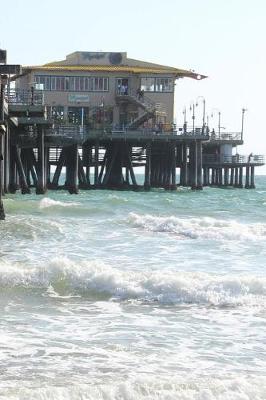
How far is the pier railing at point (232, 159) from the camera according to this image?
2677 inches

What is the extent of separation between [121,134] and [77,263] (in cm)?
3807

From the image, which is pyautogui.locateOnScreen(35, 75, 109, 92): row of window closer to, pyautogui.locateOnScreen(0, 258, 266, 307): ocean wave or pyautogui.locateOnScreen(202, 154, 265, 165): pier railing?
pyautogui.locateOnScreen(202, 154, 265, 165): pier railing

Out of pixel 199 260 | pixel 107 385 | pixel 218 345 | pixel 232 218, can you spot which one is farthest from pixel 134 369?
pixel 232 218

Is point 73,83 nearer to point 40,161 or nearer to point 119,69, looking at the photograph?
point 119,69

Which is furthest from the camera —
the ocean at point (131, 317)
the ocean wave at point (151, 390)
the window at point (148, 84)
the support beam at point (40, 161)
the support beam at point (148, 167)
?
the window at point (148, 84)

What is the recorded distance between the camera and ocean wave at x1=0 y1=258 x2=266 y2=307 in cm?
1276

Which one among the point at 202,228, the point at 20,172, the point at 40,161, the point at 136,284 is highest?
the point at 40,161

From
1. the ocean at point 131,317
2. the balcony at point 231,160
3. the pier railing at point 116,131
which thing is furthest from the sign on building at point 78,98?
the ocean at point 131,317

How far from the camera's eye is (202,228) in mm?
24719

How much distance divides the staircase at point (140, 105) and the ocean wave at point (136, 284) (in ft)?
141

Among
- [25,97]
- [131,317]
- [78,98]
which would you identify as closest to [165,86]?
[78,98]

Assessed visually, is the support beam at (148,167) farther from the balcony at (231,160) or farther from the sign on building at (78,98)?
the balcony at (231,160)

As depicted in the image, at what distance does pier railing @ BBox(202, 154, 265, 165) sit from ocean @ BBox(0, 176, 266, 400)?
1813 inches

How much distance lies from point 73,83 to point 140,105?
530cm
